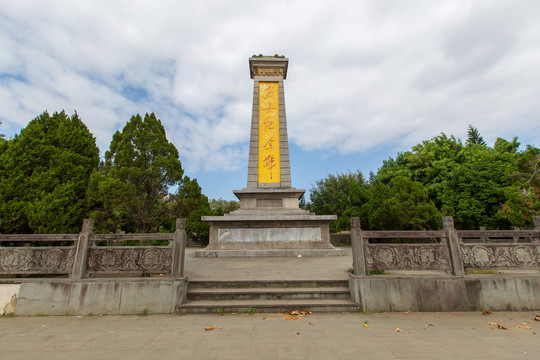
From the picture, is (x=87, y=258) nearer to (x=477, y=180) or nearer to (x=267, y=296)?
(x=267, y=296)

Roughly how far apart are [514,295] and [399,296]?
2118 millimetres

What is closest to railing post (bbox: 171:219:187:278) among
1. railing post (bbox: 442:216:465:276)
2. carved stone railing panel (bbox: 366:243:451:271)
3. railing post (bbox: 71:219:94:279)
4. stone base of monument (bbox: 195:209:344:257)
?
railing post (bbox: 71:219:94:279)

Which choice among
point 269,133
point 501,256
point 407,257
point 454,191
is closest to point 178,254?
point 407,257

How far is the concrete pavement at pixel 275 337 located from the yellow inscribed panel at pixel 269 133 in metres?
7.91

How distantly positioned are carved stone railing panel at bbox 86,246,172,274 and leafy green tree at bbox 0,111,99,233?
3.08m

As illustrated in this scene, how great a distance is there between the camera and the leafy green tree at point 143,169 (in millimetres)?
12902

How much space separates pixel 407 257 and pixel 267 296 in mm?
2752

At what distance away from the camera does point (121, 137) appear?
47.6 ft

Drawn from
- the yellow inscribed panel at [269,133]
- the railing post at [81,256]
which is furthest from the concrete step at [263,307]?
the yellow inscribed panel at [269,133]

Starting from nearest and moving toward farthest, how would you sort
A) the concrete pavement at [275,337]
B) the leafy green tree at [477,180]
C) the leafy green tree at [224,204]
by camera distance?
the concrete pavement at [275,337], the leafy green tree at [477,180], the leafy green tree at [224,204]

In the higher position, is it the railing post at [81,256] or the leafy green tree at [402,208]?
the leafy green tree at [402,208]

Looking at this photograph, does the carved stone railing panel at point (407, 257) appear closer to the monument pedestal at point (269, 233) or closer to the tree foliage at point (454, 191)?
the monument pedestal at point (269, 233)

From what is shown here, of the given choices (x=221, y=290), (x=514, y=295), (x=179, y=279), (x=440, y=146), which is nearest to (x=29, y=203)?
(x=179, y=279)

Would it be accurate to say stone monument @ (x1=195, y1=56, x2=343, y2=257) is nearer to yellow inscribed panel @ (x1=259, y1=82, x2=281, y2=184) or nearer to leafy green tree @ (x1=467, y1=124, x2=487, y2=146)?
yellow inscribed panel @ (x1=259, y1=82, x2=281, y2=184)
